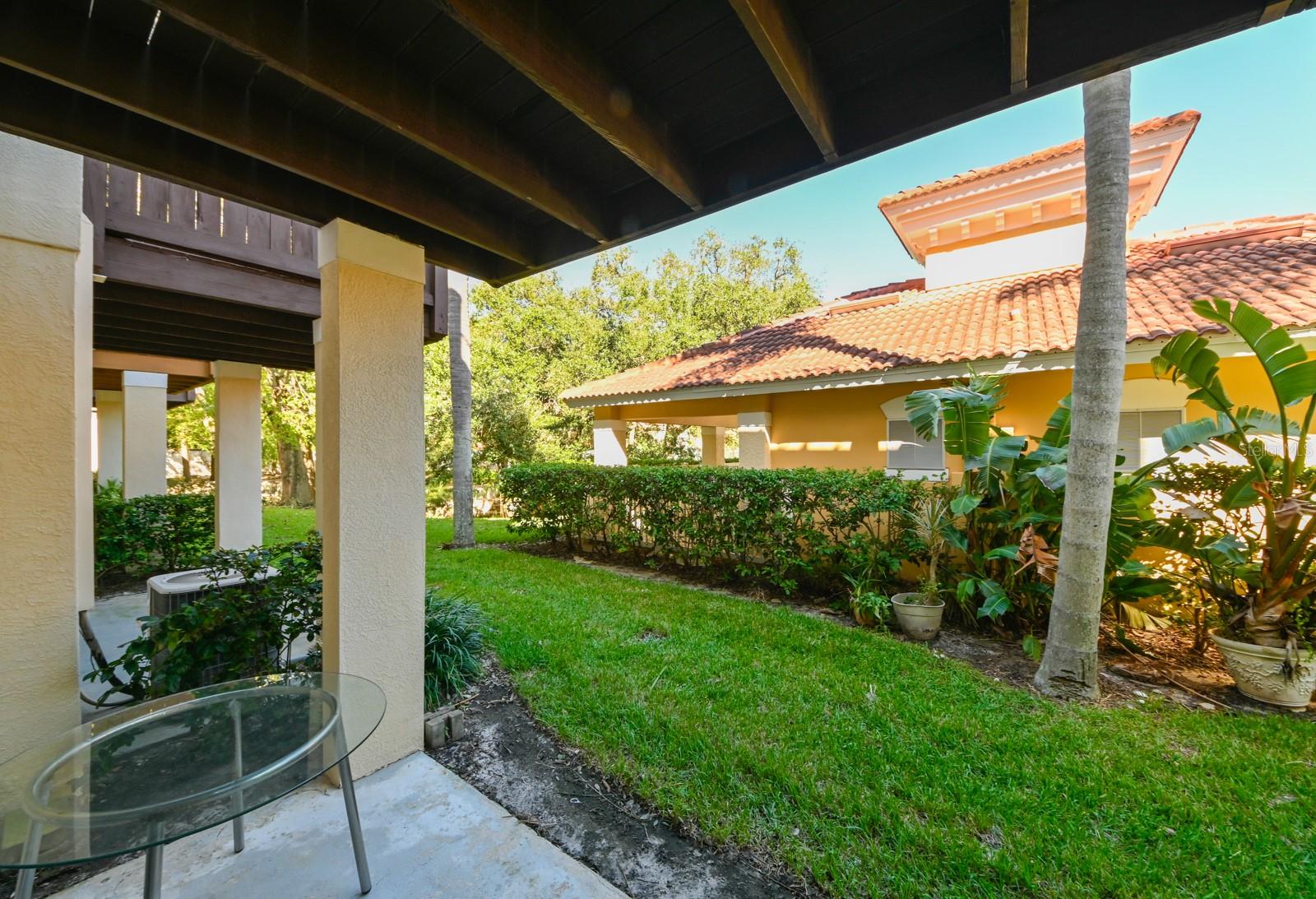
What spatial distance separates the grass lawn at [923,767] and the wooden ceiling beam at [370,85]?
3.44 m

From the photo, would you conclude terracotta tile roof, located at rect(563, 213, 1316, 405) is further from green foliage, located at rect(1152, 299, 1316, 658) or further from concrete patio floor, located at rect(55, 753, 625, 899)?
concrete patio floor, located at rect(55, 753, 625, 899)

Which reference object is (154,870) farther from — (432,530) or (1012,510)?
(432,530)

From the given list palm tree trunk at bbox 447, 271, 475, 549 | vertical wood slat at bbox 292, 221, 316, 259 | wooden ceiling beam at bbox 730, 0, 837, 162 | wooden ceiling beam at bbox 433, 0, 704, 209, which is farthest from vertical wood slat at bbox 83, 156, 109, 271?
palm tree trunk at bbox 447, 271, 475, 549

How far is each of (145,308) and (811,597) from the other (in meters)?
8.21

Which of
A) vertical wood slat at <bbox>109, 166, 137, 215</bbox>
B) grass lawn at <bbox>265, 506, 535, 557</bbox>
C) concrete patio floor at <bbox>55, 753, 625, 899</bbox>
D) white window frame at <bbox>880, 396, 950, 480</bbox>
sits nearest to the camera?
concrete patio floor at <bbox>55, 753, 625, 899</bbox>

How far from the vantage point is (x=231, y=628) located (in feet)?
10.0

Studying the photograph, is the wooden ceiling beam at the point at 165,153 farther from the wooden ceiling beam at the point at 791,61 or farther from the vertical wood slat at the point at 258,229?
the wooden ceiling beam at the point at 791,61

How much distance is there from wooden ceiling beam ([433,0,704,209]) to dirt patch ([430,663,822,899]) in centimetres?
336

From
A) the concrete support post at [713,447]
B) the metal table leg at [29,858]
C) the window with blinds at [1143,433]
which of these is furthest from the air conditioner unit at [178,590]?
the concrete support post at [713,447]

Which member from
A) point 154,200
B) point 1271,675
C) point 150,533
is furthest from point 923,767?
point 150,533

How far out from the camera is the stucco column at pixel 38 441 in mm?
2422

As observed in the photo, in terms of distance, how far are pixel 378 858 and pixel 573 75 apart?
11.9ft

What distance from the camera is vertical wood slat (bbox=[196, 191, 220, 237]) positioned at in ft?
13.9

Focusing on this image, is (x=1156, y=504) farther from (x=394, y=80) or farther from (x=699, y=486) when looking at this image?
(x=394, y=80)
